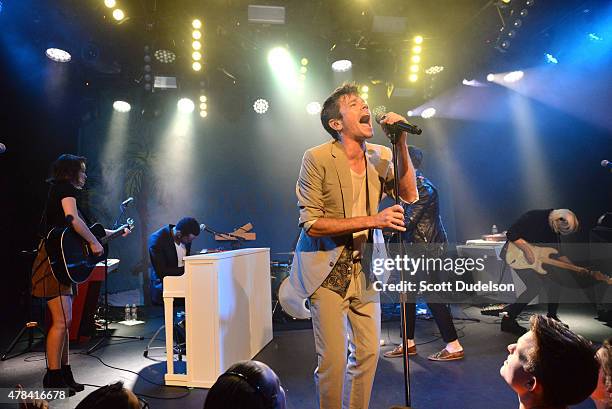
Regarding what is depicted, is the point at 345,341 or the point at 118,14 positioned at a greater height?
the point at 118,14

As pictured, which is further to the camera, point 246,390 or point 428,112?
point 428,112

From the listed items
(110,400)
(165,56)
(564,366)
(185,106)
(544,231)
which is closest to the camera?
(110,400)

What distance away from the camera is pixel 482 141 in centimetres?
888

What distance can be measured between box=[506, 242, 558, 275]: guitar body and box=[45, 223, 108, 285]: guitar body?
508cm

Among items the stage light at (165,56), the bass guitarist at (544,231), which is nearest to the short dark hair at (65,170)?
the stage light at (165,56)

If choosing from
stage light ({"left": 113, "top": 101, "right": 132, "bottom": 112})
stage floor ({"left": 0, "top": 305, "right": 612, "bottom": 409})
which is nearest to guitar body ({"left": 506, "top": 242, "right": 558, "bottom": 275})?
stage floor ({"left": 0, "top": 305, "right": 612, "bottom": 409})

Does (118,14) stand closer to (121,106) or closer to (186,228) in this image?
(121,106)

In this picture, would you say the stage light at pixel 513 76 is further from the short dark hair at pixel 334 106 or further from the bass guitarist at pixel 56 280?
the bass guitarist at pixel 56 280

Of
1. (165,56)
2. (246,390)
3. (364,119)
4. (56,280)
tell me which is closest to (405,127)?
(364,119)

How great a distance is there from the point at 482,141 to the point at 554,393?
8.55m

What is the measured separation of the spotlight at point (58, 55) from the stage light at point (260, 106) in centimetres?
380

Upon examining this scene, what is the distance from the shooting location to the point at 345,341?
2039mm

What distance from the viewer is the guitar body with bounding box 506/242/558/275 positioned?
16.2 feet

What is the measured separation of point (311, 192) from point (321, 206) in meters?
0.10
